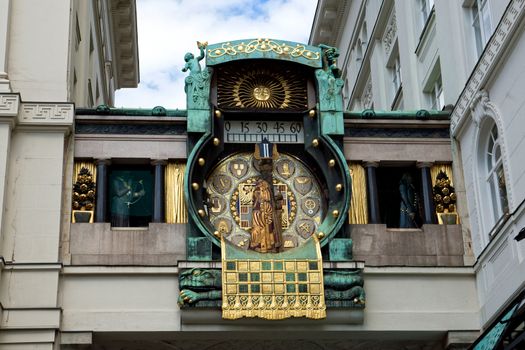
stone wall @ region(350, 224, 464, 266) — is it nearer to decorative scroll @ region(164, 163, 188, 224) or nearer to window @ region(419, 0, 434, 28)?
decorative scroll @ region(164, 163, 188, 224)

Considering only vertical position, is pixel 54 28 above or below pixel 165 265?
above

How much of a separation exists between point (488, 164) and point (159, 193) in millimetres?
6271

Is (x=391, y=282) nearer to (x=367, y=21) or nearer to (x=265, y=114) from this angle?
(x=265, y=114)

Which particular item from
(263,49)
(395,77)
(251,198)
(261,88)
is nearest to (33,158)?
(251,198)

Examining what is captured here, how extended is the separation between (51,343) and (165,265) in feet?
8.38

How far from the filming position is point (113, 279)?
23.0m

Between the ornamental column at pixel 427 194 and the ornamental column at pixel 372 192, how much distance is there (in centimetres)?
91

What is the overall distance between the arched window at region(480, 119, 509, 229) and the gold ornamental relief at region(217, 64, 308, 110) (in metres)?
3.80

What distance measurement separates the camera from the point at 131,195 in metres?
24.4

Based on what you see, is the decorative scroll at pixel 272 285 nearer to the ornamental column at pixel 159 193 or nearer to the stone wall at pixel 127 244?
the stone wall at pixel 127 244

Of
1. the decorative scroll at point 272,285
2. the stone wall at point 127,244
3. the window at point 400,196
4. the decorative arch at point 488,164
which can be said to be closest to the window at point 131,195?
the stone wall at point 127,244

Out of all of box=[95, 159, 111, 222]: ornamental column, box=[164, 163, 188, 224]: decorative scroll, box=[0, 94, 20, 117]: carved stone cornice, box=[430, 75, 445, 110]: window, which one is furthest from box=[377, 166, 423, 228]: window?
box=[0, 94, 20, 117]: carved stone cornice

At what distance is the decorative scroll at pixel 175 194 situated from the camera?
23.8 meters

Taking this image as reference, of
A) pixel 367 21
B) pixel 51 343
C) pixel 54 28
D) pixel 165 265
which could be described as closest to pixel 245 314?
pixel 165 265
